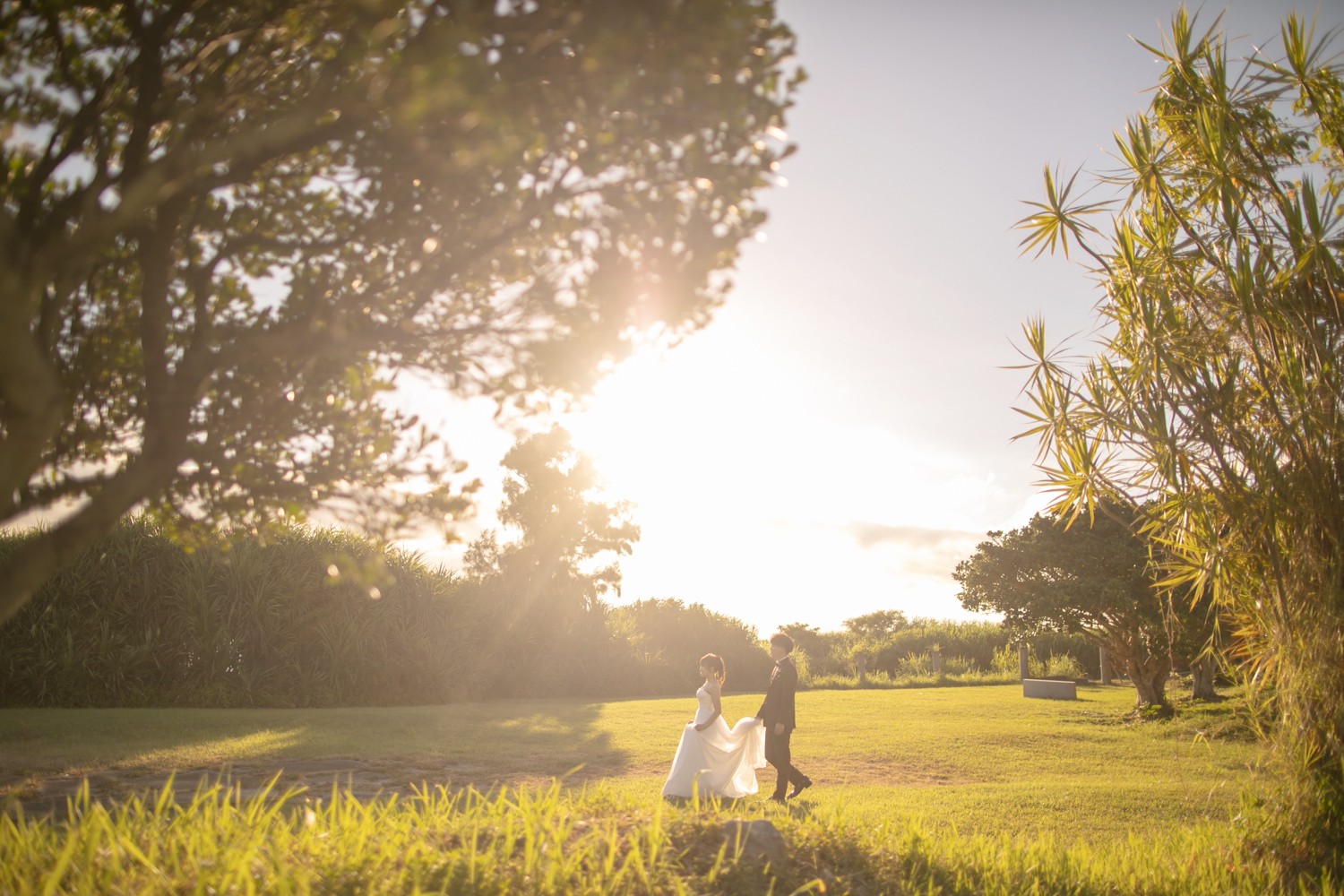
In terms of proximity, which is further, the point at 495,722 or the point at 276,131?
the point at 495,722

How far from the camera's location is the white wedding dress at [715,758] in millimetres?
9609

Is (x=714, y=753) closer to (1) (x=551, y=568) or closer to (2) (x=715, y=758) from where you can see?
(2) (x=715, y=758)

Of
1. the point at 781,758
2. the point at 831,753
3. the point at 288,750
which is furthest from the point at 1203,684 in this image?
the point at 288,750

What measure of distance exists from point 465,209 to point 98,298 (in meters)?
2.27

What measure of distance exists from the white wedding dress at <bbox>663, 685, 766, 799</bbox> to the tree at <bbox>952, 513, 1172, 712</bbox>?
12620 millimetres

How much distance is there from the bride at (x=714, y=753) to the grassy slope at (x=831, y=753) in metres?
0.50

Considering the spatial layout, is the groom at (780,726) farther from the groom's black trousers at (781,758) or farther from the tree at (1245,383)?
the tree at (1245,383)

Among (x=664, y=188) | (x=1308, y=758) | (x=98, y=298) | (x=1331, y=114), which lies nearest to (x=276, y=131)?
(x=664, y=188)

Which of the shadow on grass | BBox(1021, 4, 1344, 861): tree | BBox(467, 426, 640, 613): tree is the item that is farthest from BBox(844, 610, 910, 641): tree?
BBox(1021, 4, 1344, 861): tree

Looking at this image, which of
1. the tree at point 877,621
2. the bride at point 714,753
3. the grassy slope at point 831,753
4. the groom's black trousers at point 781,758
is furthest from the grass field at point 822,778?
the tree at point 877,621

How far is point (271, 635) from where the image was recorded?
1883cm

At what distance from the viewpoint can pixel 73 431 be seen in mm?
4672

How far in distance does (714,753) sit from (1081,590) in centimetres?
1424

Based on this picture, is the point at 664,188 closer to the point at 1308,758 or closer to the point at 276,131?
the point at 276,131
